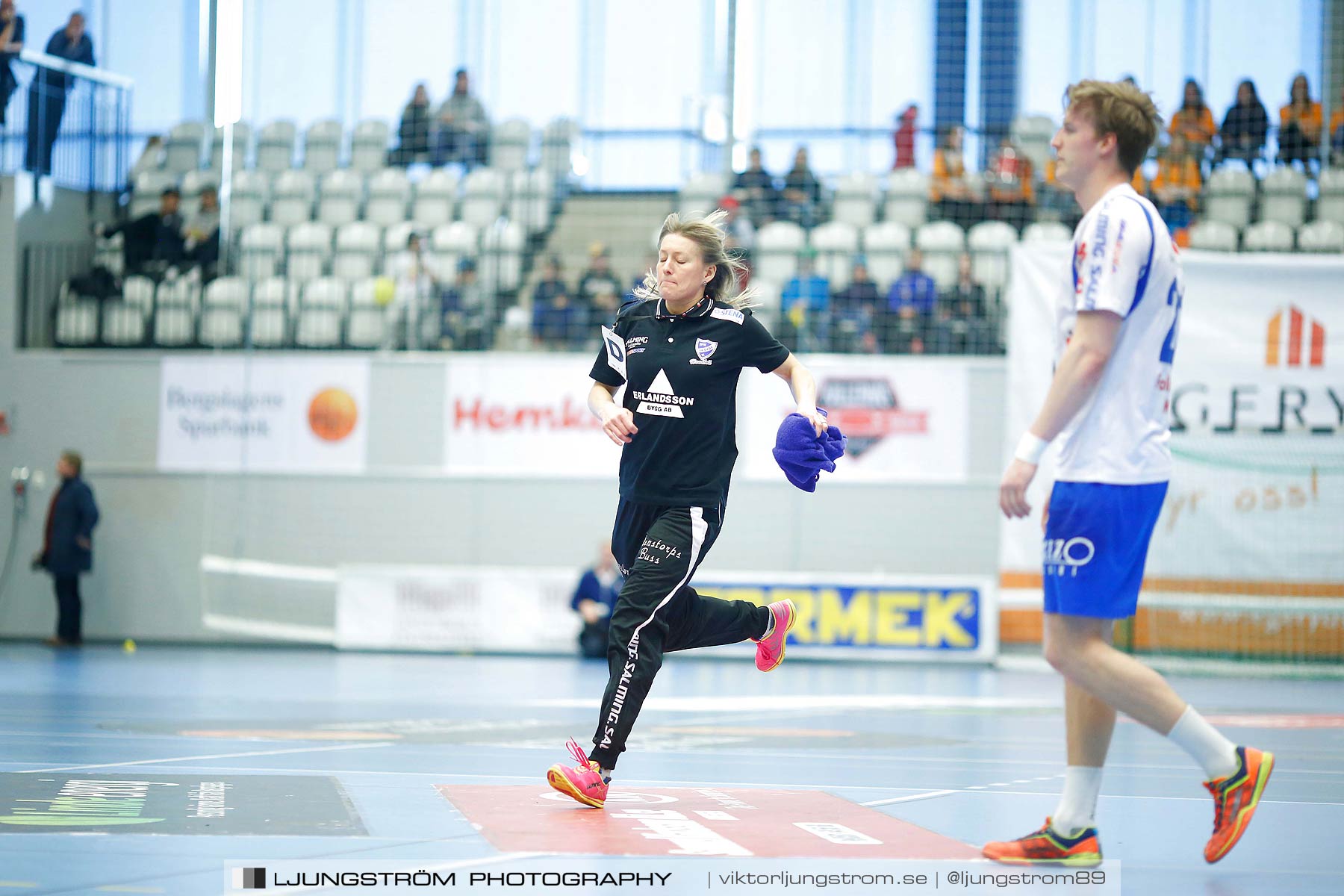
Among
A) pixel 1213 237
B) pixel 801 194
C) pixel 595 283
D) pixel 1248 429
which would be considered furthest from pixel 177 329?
pixel 1248 429

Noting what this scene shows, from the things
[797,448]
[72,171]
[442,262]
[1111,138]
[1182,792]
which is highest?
[72,171]

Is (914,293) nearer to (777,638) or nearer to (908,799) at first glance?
(777,638)

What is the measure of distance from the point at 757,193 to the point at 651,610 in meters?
14.1

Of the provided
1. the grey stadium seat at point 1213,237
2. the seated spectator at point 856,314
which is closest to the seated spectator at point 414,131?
the seated spectator at point 856,314

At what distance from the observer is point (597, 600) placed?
1661 cm

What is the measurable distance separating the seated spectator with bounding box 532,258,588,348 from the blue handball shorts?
46.6 ft

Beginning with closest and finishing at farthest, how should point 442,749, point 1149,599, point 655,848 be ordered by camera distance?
point 655,848, point 442,749, point 1149,599

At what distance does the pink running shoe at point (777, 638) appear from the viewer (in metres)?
6.10

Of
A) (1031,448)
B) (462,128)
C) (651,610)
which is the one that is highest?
(462,128)

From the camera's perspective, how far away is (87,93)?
20297mm

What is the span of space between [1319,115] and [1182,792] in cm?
1394

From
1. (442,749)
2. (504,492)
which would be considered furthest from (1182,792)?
(504,492)

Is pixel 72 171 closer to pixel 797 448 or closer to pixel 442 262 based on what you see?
pixel 442 262

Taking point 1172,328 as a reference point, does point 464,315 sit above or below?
above
